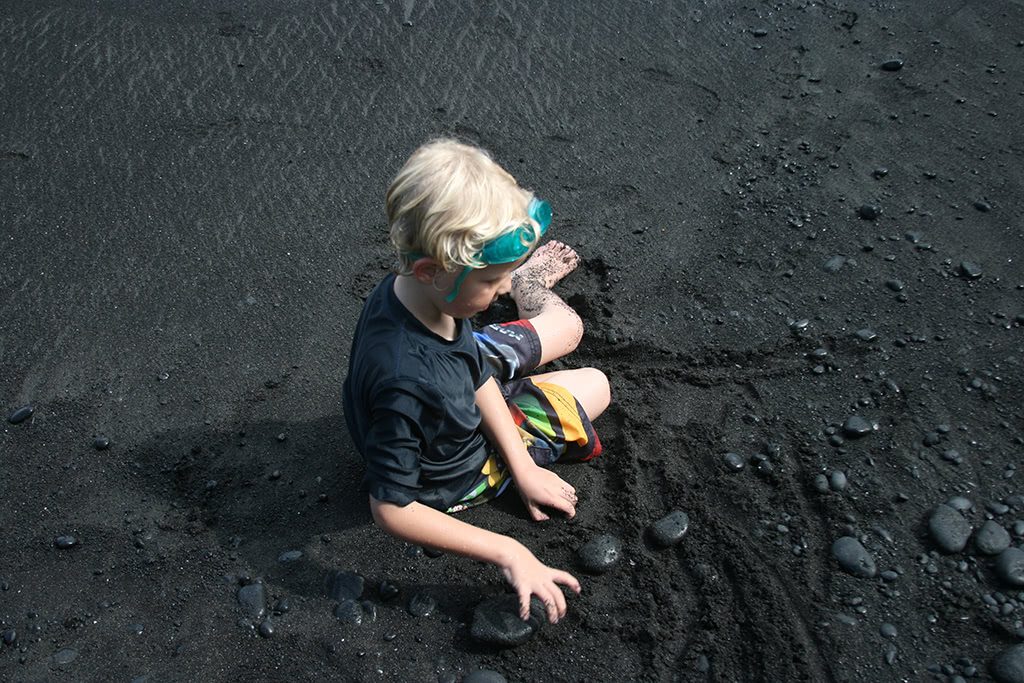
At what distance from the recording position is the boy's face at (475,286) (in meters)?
2.27

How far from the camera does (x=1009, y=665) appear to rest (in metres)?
2.45

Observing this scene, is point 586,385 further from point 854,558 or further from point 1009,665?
point 1009,665

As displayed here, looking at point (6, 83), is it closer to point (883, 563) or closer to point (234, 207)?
point (234, 207)

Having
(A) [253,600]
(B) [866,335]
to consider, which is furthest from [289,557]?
(B) [866,335]

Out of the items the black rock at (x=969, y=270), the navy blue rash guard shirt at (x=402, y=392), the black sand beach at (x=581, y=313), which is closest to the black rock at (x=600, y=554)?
the black sand beach at (x=581, y=313)

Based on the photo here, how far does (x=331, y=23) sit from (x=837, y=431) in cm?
342

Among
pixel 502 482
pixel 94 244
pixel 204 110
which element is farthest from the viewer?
pixel 204 110

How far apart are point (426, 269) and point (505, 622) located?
1070 mm

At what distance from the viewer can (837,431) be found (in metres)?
3.12

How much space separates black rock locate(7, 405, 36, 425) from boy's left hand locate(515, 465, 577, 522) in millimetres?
1785

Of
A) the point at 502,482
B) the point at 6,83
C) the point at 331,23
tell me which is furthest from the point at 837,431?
the point at 6,83

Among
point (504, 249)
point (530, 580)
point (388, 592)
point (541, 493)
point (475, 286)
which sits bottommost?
point (388, 592)

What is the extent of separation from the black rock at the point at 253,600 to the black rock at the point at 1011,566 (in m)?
2.21

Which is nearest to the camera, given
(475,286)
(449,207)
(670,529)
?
(449,207)
